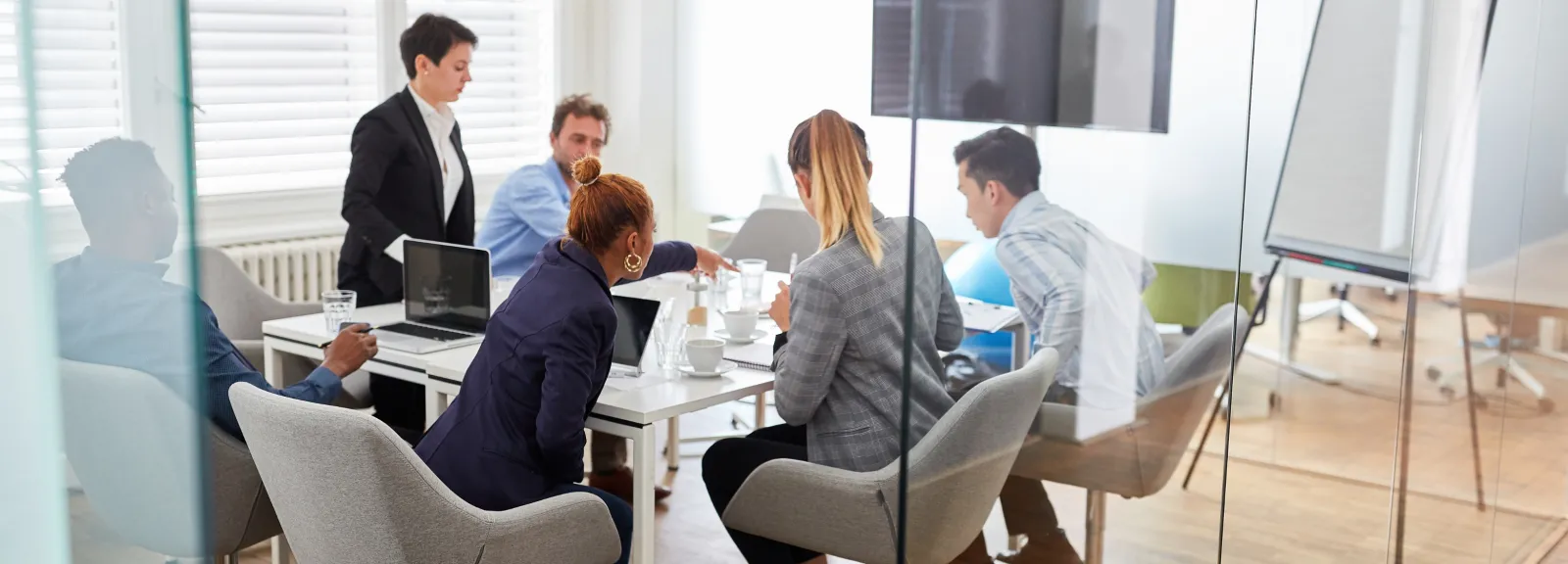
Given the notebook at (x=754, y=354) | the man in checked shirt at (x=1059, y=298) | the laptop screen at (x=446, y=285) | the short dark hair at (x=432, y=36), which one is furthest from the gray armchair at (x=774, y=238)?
the man in checked shirt at (x=1059, y=298)

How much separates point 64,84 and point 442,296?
6.07 ft

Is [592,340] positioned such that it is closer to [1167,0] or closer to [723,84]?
[1167,0]

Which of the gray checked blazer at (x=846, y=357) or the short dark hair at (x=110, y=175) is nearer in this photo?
the short dark hair at (x=110, y=175)

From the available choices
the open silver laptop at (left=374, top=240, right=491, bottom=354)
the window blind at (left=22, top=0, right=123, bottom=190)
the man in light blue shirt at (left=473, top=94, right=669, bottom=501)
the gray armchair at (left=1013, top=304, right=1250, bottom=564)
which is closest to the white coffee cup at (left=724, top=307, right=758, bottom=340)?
the open silver laptop at (left=374, top=240, right=491, bottom=354)

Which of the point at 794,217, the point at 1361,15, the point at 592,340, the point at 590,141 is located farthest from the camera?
the point at 794,217

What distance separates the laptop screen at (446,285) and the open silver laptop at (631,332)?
48cm

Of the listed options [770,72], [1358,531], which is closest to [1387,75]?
[1358,531]

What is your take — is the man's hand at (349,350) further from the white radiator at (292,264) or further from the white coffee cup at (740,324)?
the white radiator at (292,264)

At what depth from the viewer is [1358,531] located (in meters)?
2.79

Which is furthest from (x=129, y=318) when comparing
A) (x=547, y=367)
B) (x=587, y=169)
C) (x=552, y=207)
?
(x=552, y=207)

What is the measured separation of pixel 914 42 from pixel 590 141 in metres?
2.61

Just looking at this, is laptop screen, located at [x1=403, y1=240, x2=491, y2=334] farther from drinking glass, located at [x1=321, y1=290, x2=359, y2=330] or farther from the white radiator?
the white radiator

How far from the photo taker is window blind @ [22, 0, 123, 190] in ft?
4.73

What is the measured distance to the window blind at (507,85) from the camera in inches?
229
